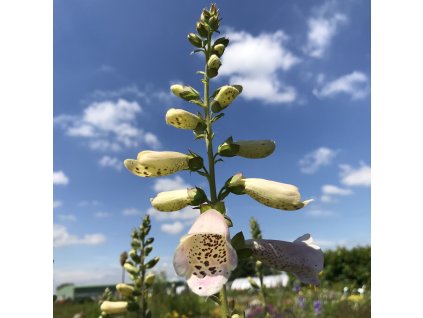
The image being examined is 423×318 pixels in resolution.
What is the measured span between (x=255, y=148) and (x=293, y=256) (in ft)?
1.67

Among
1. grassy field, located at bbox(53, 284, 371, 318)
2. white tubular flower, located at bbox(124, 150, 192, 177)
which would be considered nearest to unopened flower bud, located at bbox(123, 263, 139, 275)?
grassy field, located at bbox(53, 284, 371, 318)

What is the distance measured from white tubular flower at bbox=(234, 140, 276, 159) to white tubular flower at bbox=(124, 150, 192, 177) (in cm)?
25

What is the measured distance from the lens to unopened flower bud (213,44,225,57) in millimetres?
1948

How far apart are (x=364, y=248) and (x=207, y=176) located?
15.7 meters

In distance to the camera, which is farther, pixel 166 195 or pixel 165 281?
pixel 165 281

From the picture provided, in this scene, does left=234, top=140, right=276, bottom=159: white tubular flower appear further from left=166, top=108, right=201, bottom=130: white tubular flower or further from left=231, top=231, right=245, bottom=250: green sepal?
left=231, top=231, right=245, bottom=250: green sepal

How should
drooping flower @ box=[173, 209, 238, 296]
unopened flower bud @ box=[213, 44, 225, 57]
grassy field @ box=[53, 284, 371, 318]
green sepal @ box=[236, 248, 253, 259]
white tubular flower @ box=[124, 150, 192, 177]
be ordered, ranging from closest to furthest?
drooping flower @ box=[173, 209, 238, 296], green sepal @ box=[236, 248, 253, 259], white tubular flower @ box=[124, 150, 192, 177], unopened flower bud @ box=[213, 44, 225, 57], grassy field @ box=[53, 284, 371, 318]

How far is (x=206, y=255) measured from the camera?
1.71m

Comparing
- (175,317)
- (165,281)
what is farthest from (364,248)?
(175,317)

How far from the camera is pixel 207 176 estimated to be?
1.76 metres

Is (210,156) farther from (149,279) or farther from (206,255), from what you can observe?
(149,279)

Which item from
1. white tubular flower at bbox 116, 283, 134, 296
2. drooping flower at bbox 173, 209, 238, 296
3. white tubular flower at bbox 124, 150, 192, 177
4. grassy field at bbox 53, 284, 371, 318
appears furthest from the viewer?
grassy field at bbox 53, 284, 371, 318

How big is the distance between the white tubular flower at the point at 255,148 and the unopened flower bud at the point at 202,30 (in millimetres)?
572

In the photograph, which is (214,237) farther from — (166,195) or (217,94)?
(217,94)
